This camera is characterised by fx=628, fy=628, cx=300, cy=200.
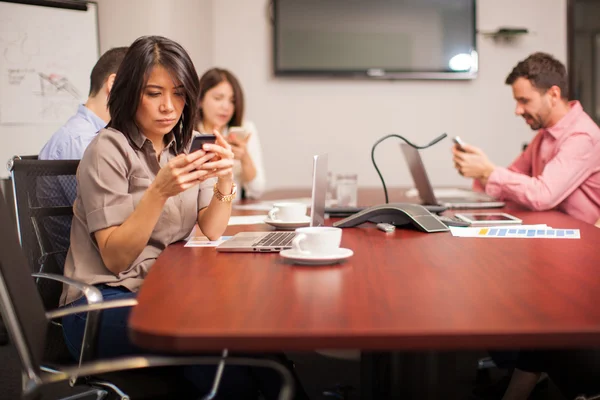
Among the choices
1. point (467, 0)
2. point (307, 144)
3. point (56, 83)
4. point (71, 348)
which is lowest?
point (71, 348)

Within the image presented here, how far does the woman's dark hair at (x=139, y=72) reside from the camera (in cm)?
159

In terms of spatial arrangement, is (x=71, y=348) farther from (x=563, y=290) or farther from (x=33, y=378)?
(x=563, y=290)

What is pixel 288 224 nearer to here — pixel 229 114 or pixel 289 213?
pixel 289 213

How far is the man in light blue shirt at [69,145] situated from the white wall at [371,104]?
94.3 inches

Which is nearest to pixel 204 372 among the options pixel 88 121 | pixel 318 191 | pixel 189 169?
pixel 189 169

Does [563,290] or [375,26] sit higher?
[375,26]

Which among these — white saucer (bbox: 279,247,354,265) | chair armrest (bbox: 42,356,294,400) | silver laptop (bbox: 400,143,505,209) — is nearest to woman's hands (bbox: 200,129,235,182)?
white saucer (bbox: 279,247,354,265)

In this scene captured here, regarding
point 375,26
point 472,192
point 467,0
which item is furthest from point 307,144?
point 472,192

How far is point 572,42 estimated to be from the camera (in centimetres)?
472

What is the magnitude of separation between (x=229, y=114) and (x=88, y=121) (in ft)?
4.15

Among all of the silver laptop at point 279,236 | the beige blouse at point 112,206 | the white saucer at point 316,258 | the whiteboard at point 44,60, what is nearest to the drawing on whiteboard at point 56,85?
the whiteboard at point 44,60

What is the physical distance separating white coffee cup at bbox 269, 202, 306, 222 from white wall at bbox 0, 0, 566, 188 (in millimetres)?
2808

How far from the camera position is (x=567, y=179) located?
2406 millimetres

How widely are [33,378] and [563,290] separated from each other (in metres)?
0.91
